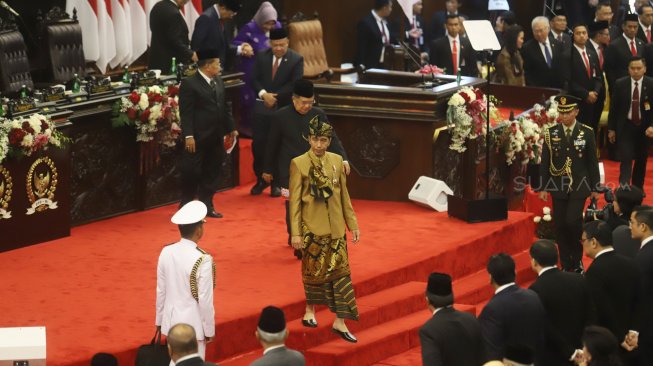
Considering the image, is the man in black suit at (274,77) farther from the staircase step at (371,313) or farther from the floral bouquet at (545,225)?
the staircase step at (371,313)

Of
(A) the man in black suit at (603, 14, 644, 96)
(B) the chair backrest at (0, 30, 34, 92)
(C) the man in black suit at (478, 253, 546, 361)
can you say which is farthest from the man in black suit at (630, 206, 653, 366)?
(A) the man in black suit at (603, 14, 644, 96)

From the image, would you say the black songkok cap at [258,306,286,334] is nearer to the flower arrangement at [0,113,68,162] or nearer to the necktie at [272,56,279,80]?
the flower arrangement at [0,113,68,162]

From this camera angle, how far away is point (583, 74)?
16172mm

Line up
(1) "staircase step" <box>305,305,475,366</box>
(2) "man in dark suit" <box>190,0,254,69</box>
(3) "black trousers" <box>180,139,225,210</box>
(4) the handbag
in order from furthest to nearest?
(2) "man in dark suit" <box>190,0,254,69</box>
(3) "black trousers" <box>180,139,225,210</box>
(1) "staircase step" <box>305,305,475,366</box>
(4) the handbag

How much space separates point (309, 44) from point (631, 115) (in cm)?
431

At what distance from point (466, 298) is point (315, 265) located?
2135 mm

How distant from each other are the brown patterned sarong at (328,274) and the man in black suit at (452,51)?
7570 millimetres

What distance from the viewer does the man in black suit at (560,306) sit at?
8.18 m

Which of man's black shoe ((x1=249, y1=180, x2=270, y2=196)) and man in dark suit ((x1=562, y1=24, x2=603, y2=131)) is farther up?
man in dark suit ((x1=562, y1=24, x2=603, y2=131))

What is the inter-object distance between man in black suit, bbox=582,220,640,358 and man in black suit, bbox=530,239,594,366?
1.10 feet

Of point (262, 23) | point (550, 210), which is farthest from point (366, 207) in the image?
point (262, 23)

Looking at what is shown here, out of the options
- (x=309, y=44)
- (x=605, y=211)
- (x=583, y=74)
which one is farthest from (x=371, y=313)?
(x=309, y=44)

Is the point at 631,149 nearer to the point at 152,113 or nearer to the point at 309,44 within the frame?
the point at 309,44

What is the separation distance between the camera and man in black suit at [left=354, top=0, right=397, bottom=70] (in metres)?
18.5
